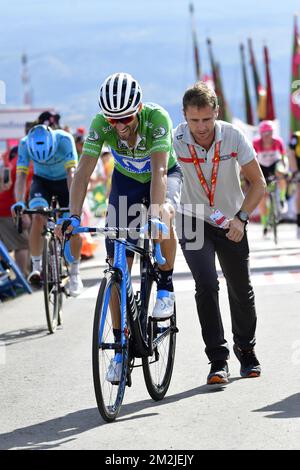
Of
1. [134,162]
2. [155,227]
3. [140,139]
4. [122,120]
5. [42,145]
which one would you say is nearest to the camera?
[155,227]

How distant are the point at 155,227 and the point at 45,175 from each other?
5795mm

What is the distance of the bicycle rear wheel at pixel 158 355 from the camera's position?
23.9ft

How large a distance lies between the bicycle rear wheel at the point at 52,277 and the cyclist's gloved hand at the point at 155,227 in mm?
4381

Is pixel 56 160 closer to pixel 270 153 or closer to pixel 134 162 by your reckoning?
pixel 134 162

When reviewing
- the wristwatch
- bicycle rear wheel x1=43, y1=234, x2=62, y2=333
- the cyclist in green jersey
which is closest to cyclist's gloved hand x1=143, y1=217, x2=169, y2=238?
the cyclist in green jersey

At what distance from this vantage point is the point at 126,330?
22.3ft

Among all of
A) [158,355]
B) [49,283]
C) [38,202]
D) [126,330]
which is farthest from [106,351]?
[38,202]

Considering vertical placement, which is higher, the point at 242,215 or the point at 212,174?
the point at 212,174

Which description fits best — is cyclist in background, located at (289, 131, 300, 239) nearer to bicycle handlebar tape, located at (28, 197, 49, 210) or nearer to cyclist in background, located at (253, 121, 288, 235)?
cyclist in background, located at (253, 121, 288, 235)

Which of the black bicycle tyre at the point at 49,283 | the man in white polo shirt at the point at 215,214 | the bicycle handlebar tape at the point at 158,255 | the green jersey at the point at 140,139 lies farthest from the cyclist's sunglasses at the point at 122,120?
the black bicycle tyre at the point at 49,283

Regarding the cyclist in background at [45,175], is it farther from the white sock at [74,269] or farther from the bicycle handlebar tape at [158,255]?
the bicycle handlebar tape at [158,255]

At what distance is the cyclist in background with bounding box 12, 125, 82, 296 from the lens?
12023 mm
